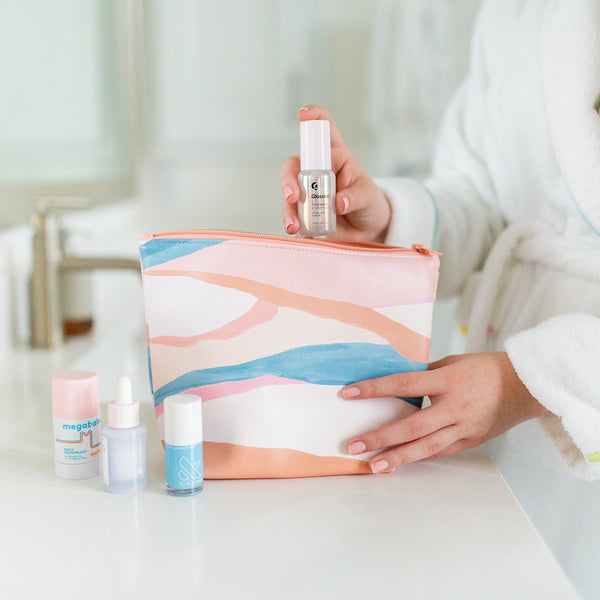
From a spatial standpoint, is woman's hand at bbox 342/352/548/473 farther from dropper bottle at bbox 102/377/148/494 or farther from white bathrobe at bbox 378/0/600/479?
dropper bottle at bbox 102/377/148/494

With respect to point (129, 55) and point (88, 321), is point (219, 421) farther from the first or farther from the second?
point (129, 55)

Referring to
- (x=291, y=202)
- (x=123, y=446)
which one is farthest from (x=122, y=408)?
(x=291, y=202)

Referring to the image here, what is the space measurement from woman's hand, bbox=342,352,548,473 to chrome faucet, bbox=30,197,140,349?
0.59 metres

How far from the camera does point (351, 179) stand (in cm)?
67

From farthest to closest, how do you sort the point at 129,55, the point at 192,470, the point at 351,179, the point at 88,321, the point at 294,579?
the point at 129,55, the point at 88,321, the point at 351,179, the point at 192,470, the point at 294,579

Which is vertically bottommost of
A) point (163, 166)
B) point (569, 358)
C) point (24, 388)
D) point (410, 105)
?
point (24, 388)

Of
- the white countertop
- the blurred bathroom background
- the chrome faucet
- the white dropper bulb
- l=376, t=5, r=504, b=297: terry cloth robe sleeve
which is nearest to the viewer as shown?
the white countertop

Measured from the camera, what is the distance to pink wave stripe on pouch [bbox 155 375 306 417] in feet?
1.71

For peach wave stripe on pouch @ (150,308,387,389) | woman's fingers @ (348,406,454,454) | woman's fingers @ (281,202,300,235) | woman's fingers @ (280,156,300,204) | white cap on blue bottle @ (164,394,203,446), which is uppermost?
woman's fingers @ (280,156,300,204)

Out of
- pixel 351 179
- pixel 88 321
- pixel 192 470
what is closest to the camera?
pixel 192 470

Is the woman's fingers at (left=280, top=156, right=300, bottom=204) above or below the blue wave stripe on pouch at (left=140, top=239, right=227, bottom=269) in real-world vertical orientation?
above

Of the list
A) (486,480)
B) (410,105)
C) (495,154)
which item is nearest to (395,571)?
(486,480)

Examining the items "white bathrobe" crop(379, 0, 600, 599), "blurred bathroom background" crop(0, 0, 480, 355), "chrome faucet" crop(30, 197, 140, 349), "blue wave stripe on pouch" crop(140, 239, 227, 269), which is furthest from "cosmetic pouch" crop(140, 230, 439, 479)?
"blurred bathroom background" crop(0, 0, 480, 355)

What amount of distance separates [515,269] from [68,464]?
52 centimetres
